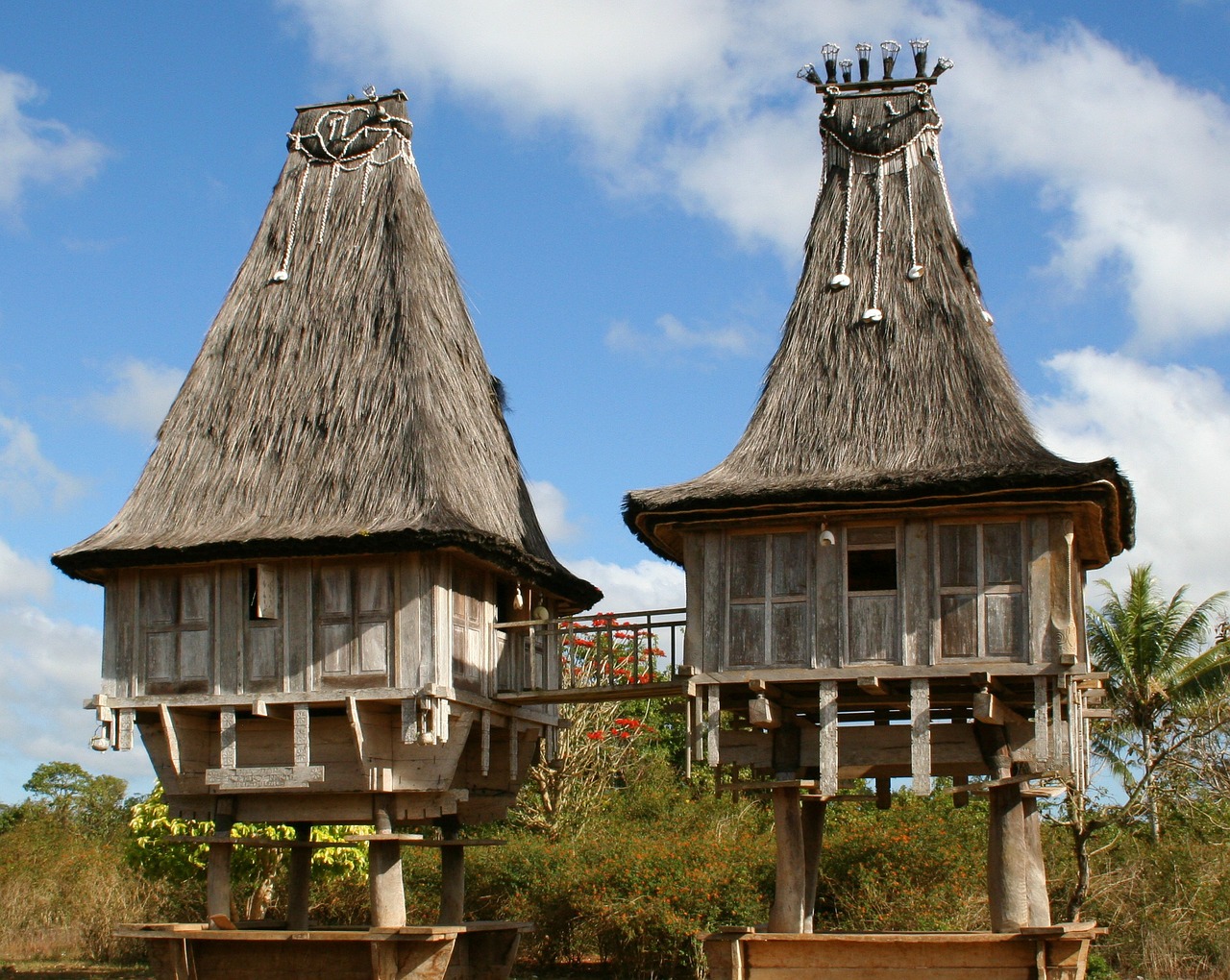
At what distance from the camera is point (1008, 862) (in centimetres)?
1669

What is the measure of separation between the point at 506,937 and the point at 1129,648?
15018 millimetres

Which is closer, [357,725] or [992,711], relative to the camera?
[992,711]

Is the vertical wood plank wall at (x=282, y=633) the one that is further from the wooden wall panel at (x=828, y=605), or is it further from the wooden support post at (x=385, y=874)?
the wooden wall panel at (x=828, y=605)

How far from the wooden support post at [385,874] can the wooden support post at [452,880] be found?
2449 millimetres

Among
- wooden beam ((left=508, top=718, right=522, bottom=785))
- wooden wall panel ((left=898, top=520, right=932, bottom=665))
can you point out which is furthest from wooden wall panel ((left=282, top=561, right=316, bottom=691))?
wooden wall panel ((left=898, top=520, right=932, bottom=665))

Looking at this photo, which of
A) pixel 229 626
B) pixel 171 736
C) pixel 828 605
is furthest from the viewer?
pixel 229 626

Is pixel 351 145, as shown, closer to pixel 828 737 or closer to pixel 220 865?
pixel 220 865

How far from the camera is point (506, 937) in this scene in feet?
69.5

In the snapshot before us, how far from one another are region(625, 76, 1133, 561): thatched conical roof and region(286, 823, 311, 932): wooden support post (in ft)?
22.7

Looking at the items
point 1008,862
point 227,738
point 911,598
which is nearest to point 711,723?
point 911,598

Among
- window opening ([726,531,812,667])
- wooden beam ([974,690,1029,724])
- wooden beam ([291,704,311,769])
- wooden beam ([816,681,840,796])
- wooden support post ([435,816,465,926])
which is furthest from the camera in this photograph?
wooden support post ([435,816,465,926])

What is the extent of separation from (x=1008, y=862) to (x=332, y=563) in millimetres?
8602

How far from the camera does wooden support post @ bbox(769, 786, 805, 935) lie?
17.4 meters

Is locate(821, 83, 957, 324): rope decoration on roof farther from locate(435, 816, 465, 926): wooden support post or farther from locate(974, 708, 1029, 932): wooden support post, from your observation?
locate(435, 816, 465, 926): wooden support post
